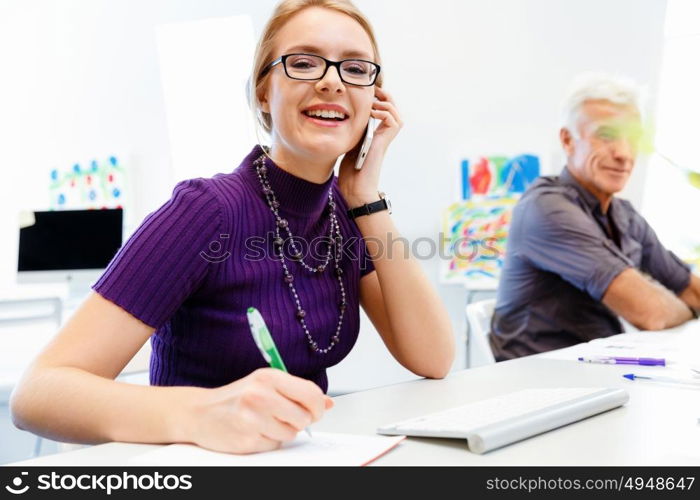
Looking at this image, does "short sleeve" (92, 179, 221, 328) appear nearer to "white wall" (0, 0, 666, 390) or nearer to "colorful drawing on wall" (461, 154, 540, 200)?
"colorful drawing on wall" (461, 154, 540, 200)

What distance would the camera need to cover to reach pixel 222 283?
110cm

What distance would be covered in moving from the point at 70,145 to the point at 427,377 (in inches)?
136

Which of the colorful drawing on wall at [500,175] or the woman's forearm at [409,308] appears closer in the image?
the woman's forearm at [409,308]

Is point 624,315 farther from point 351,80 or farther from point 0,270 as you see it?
point 0,270

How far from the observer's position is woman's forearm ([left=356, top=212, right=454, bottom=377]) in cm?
129

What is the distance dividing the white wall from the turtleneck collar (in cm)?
260

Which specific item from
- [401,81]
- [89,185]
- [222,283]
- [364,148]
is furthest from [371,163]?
[89,185]

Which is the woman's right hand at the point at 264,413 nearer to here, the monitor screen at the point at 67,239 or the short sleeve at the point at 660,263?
the short sleeve at the point at 660,263

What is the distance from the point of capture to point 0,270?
4.10 meters

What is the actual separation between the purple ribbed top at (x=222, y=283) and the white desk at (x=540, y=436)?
17 cm

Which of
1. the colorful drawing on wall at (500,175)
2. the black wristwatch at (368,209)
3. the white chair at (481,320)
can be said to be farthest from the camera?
the colorful drawing on wall at (500,175)

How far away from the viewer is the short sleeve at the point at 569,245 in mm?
2031
